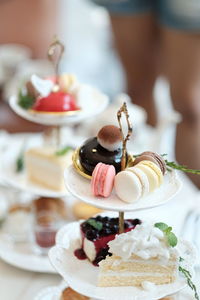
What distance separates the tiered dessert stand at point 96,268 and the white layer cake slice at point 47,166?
325 mm

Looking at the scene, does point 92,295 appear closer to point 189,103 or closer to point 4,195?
point 4,195

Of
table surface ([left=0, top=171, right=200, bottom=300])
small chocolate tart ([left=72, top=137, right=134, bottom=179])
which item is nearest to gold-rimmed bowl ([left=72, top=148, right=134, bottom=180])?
small chocolate tart ([left=72, top=137, right=134, bottom=179])

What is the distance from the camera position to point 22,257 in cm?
129

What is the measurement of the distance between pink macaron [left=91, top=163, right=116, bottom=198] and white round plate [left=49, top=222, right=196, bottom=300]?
17 cm

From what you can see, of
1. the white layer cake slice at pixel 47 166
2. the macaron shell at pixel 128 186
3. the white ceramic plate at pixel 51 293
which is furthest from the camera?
the white layer cake slice at pixel 47 166

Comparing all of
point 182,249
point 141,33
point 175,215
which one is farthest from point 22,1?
point 182,249

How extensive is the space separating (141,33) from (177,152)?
0.54 metres

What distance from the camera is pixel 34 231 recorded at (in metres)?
1.32

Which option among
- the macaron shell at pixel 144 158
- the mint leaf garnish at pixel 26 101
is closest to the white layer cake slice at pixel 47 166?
the mint leaf garnish at pixel 26 101

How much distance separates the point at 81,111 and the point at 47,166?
18 cm

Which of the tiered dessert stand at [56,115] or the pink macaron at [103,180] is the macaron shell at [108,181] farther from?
the tiered dessert stand at [56,115]

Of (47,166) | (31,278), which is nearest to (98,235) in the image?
(31,278)

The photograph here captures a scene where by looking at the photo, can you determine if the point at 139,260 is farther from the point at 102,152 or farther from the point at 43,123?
the point at 43,123

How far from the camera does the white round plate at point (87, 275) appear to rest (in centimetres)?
95
